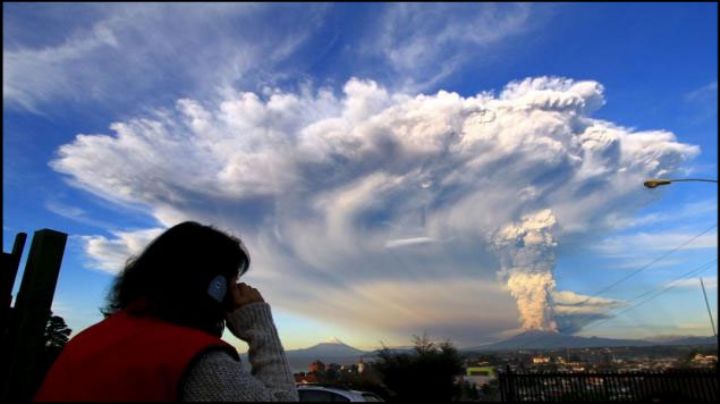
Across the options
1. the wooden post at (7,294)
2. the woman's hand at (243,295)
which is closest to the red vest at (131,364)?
the woman's hand at (243,295)

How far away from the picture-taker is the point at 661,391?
45.1 feet

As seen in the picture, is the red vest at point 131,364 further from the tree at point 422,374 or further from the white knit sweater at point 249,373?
the tree at point 422,374

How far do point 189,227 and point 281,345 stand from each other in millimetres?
450

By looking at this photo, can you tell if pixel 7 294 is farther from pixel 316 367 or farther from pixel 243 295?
pixel 316 367

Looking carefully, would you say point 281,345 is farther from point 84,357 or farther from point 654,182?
point 654,182

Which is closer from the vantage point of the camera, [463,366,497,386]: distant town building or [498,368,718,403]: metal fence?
[498,368,718,403]: metal fence

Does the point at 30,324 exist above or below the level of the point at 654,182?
below

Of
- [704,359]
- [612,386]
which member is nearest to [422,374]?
[612,386]

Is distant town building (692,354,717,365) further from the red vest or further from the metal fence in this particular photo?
the red vest

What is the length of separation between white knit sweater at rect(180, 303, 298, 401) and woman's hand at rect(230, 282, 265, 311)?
2 cm

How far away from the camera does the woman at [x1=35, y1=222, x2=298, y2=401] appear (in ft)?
3.50

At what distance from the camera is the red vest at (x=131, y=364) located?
1051 mm

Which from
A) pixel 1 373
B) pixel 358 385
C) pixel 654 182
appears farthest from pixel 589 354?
pixel 1 373

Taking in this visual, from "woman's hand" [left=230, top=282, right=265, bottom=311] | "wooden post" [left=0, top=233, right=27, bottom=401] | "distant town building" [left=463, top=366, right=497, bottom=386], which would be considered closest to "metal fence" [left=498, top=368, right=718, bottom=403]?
"distant town building" [left=463, top=366, right=497, bottom=386]
